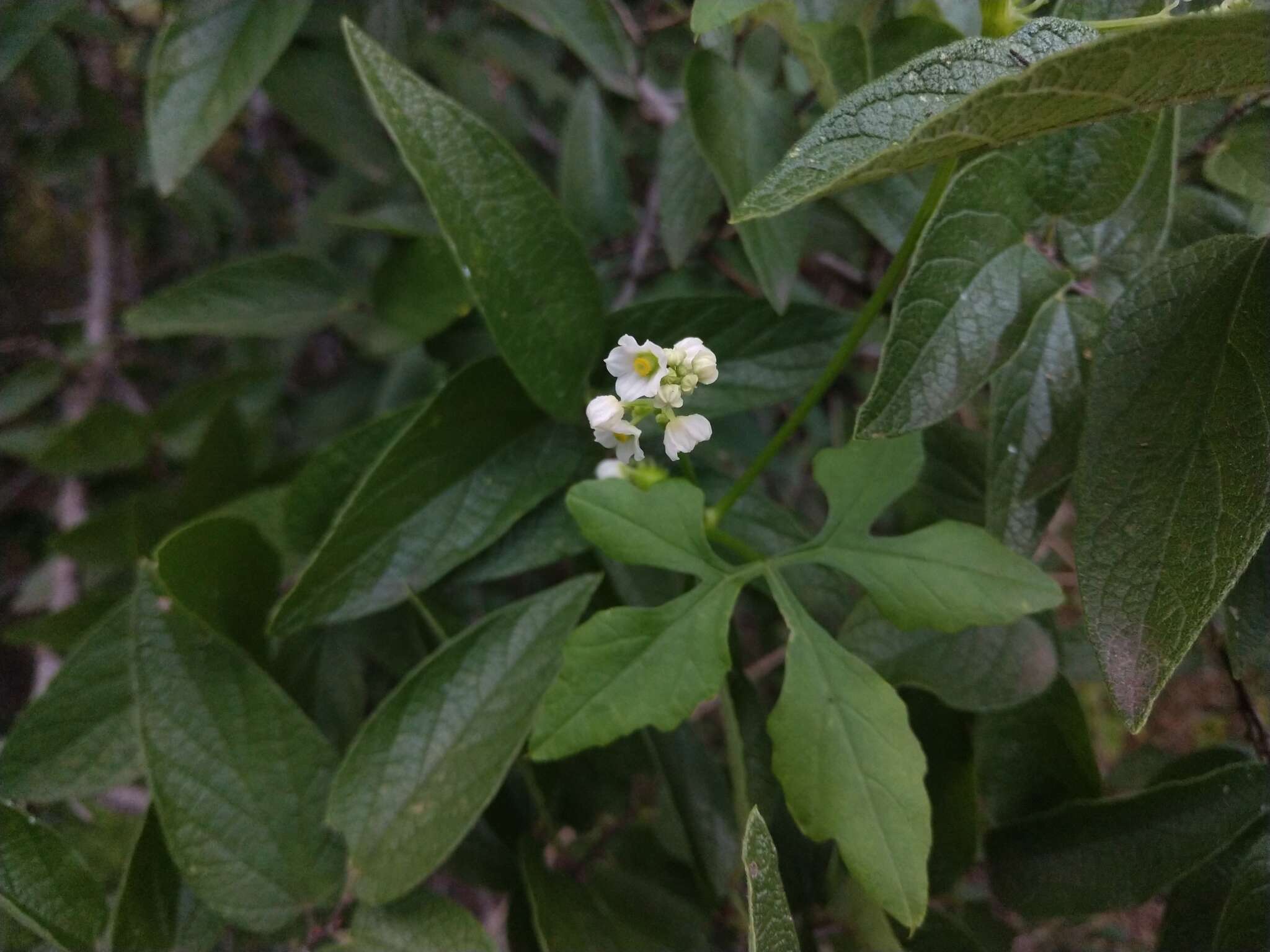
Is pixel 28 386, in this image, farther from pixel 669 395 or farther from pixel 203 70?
pixel 669 395


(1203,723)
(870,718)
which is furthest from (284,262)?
(1203,723)

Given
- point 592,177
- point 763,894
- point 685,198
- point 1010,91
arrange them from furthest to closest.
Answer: point 592,177 → point 685,198 → point 763,894 → point 1010,91

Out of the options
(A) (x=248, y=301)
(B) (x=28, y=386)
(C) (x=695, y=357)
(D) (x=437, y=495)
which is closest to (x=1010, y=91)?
(C) (x=695, y=357)

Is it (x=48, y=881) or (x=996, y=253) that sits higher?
(x=996, y=253)

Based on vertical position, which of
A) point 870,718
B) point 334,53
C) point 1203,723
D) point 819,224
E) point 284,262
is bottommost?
point 1203,723

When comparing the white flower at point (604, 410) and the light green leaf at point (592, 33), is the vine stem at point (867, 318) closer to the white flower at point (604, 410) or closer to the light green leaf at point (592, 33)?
the white flower at point (604, 410)

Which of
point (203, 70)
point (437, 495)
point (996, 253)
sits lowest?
point (437, 495)

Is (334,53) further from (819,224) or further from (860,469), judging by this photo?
(860,469)

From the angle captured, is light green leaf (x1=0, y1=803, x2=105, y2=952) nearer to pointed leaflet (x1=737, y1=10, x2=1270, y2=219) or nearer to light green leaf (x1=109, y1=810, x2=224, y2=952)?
light green leaf (x1=109, y1=810, x2=224, y2=952)
